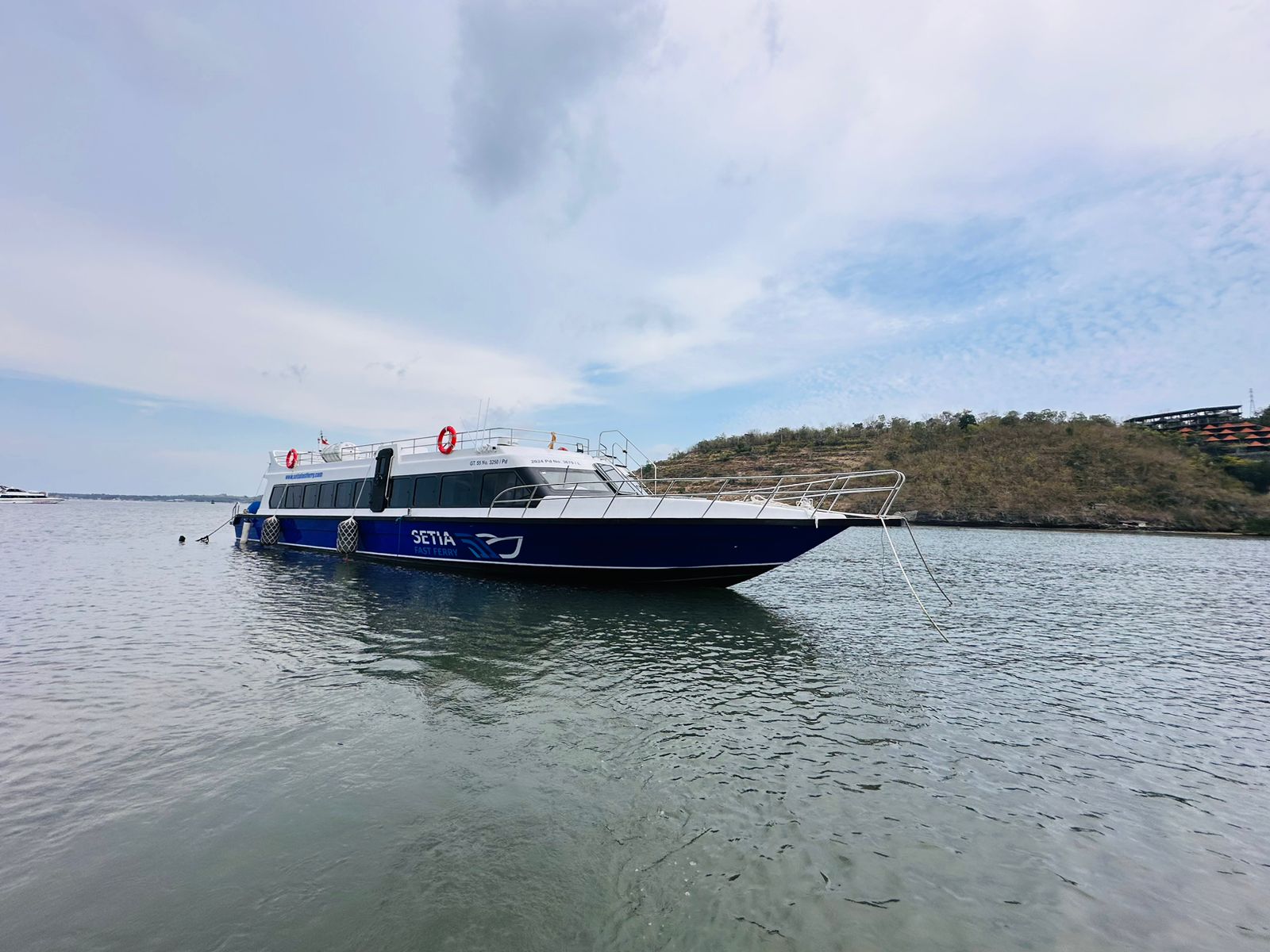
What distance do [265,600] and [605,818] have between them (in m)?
13.5

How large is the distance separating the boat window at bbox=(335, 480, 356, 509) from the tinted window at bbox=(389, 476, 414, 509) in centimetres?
307

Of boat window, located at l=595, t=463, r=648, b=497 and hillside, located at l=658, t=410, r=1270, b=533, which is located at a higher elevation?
hillside, located at l=658, t=410, r=1270, b=533

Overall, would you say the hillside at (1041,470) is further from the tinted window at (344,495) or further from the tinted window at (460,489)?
the tinted window at (460,489)

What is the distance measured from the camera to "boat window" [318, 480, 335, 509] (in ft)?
79.1

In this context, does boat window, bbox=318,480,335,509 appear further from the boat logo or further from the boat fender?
the boat logo

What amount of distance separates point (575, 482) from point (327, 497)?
1337 cm

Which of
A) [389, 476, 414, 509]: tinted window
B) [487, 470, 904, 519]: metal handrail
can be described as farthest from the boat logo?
[389, 476, 414, 509]: tinted window

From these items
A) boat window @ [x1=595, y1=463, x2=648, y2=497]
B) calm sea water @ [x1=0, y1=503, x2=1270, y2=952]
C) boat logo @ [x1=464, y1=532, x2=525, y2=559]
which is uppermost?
boat window @ [x1=595, y1=463, x2=648, y2=497]

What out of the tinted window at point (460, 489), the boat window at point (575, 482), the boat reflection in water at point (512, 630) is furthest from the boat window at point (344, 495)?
the boat window at point (575, 482)

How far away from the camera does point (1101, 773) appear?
6.04 metres

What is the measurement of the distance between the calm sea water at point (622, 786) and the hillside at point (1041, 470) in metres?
45.7

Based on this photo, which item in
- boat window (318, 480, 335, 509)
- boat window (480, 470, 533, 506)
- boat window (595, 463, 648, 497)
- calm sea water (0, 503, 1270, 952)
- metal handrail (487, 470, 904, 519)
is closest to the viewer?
calm sea water (0, 503, 1270, 952)

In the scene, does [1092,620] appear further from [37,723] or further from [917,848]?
[37,723]

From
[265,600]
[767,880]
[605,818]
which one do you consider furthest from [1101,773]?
[265,600]
